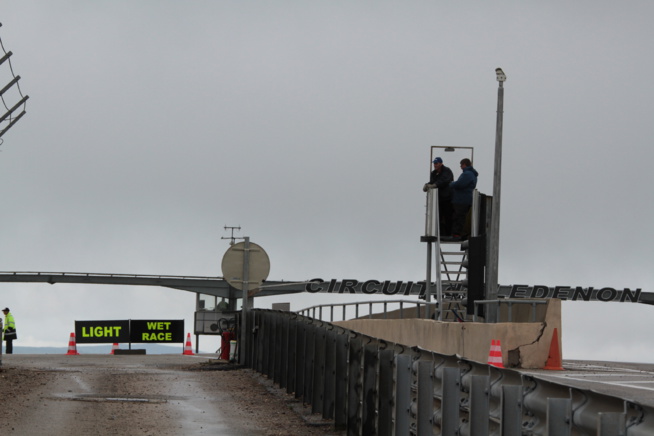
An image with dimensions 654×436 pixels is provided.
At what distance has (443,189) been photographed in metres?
28.1

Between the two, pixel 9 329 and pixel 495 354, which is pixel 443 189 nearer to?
pixel 495 354

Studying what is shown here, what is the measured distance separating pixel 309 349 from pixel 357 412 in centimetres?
408

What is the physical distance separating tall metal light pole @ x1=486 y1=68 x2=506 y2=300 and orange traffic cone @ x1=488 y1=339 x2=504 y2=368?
486 cm

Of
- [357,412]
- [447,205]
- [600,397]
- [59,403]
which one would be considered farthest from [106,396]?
[600,397]

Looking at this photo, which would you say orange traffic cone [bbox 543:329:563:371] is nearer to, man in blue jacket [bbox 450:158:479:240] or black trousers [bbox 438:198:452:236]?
man in blue jacket [bbox 450:158:479:240]

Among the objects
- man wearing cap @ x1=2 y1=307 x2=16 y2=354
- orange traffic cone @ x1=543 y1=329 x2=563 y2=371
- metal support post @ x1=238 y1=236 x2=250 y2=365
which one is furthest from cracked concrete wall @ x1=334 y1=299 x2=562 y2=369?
man wearing cap @ x1=2 y1=307 x2=16 y2=354

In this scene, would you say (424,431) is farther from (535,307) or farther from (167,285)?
(167,285)

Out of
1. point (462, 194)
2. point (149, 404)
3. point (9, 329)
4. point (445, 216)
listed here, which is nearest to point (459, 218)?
point (445, 216)

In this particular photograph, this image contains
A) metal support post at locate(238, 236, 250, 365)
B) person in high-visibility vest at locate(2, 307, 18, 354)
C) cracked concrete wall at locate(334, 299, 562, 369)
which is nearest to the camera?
cracked concrete wall at locate(334, 299, 562, 369)

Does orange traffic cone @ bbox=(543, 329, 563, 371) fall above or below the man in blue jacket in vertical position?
below

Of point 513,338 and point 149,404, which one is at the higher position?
point 513,338

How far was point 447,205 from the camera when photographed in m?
28.5

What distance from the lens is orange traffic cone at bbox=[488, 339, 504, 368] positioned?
67.6 feet

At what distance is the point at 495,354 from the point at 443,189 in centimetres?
776
